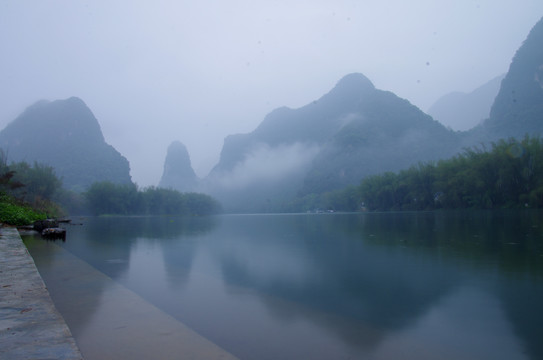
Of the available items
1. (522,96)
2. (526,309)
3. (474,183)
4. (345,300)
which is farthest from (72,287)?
(522,96)

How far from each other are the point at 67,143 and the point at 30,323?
131 meters

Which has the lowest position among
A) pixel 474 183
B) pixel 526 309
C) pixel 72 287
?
pixel 72 287

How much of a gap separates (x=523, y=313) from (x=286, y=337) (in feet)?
8.18

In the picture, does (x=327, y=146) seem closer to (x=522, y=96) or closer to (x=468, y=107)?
(x=522, y=96)

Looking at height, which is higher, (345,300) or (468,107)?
(468,107)

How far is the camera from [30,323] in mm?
2863

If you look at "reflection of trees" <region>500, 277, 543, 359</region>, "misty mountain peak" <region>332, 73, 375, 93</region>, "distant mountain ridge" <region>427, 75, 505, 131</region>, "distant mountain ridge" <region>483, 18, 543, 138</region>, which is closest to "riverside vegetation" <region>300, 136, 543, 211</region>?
"reflection of trees" <region>500, 277, 543, 359</region>

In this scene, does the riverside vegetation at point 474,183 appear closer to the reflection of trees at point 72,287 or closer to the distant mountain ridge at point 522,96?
the distant mountain ridge at point 522,96

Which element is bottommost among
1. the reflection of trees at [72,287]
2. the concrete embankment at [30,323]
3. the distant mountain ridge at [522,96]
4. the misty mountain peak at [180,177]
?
the reflection of trees at [72,287]

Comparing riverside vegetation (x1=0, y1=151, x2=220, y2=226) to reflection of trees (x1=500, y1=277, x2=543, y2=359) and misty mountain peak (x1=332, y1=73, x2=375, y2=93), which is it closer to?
reflection of trees (x1=500, y1=277, x2=543, y2=359)

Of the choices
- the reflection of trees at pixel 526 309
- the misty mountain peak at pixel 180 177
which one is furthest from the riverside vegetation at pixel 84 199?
the misty mountain peak at pixel 180 177

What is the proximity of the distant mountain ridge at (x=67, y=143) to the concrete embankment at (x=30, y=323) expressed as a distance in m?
104

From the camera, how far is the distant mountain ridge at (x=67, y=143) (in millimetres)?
108125

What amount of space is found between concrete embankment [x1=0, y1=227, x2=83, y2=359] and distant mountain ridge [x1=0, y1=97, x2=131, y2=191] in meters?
104
